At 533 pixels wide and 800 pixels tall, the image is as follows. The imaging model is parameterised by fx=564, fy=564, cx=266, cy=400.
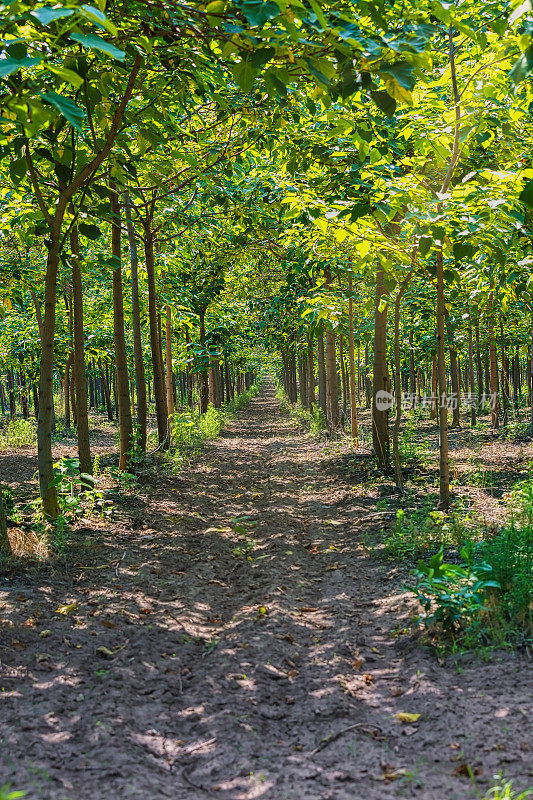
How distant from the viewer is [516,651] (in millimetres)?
2957

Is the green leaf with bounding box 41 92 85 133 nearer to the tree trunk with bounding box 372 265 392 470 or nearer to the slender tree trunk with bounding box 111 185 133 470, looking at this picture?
the slender tree trunk with bounding box 111 185 133 470

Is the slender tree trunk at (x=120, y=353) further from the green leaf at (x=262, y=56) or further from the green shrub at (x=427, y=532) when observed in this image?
the green leaf at (x=262, y=56)

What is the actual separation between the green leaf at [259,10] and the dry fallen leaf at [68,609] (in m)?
3.50

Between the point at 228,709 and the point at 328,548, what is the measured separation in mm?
2859

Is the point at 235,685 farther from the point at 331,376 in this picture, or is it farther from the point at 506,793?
the point at 331,376

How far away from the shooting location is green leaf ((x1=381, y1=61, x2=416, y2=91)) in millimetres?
2227

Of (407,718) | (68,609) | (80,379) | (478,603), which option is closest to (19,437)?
(80,379)

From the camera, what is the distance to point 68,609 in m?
3.79

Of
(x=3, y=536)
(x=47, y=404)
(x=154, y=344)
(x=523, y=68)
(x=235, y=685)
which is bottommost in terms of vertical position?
(x=235, y=685)

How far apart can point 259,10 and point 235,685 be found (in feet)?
9.93

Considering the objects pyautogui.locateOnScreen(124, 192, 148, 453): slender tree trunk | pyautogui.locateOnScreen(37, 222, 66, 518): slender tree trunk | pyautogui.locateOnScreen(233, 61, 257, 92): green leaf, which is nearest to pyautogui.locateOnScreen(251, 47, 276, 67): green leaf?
pyautogui.locateOnScreen(233, 61, 257, 92): green leaf

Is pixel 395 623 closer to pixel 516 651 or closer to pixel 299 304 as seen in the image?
pixel 516 651

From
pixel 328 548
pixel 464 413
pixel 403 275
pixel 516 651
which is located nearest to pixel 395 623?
pixel 516 651

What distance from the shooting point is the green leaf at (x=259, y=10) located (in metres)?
1.92
